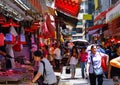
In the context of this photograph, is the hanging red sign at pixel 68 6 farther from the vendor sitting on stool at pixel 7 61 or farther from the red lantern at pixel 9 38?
the red lantern at pixel 9 38

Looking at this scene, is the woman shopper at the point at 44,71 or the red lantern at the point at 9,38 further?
the red lantern at the point at 9,38

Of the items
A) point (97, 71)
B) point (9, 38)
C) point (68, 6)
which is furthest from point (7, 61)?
point (68, 6)

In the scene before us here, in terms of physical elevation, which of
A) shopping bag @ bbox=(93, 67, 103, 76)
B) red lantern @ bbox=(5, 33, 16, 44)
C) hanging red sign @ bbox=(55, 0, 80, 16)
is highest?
hanging red sign @ bbox=(55, 0, 80, 16)

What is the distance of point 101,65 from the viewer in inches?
477

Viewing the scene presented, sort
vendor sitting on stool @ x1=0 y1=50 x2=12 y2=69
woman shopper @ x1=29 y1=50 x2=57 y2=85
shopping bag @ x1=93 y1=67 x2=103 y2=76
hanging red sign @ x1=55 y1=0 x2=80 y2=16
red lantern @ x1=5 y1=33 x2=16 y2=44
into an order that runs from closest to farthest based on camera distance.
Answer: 1. woman shopper @ x1=29 y1=50 x2=57 y2=85
2. shopping bag @ x1=93 y1=67 x2=103 y2=76
3. red lantern @ x1=5 y1=33 x2=16 y2=44
4. vendor sitting on stool @ x1=0 y1=50 x2=12 y2=69
5. hanging red sign @ x1=55 y1=0 x2=80 y2=16

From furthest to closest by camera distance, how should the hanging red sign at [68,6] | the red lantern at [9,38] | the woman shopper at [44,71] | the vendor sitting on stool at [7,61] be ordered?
the hanging red sign at [68,6] < the vendor sitting on stool at [7,61] < the red lantern at [9,38] < the woman shopper at [44,71]

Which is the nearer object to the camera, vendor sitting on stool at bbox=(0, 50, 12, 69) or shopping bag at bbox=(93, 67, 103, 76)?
shopping bag at bbox=(93, 67, 103, 76)

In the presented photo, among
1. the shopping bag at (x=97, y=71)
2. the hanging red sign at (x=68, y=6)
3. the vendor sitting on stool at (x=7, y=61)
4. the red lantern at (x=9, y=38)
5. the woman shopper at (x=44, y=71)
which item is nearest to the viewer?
the woman shopper at (x=44, y=71)

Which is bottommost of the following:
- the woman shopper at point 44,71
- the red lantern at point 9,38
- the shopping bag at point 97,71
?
the shopping bag at point 97,71

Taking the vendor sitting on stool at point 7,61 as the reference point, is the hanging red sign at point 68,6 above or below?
above

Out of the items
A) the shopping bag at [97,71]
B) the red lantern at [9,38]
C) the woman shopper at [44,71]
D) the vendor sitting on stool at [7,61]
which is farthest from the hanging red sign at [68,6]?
the woman shopper at [44,71]

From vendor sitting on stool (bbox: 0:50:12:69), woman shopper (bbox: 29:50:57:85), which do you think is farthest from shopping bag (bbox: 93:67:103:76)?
vendor sitting on stool (bbox: 0:50:12:69)

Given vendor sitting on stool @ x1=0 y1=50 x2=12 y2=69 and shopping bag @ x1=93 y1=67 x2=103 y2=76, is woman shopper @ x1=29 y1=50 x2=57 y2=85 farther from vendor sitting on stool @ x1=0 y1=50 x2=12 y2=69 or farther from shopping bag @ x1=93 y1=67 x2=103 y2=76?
vendor sitting on stool @ x1=0 y1=50 x2=12 y2=69

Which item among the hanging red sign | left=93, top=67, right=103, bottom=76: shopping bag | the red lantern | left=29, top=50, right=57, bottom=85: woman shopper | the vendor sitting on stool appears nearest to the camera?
left=29, top=50, right=57, bottom=85: woman shopper
